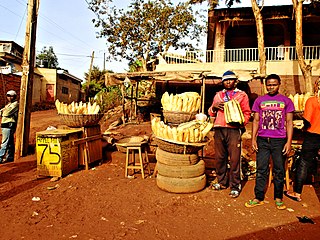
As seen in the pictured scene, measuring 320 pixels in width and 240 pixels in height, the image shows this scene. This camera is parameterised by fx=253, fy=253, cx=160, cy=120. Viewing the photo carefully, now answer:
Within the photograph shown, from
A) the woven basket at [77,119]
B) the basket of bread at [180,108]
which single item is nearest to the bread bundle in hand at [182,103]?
the basket of bread at [180,108]

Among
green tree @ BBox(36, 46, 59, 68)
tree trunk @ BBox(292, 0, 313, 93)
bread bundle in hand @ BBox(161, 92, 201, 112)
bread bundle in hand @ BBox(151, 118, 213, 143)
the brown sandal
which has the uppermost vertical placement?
green tree @ BBox(36, 46, 59, 68)

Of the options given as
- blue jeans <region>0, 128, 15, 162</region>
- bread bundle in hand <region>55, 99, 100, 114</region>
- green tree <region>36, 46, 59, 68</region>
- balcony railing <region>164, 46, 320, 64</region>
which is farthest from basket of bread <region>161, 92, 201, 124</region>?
green tree <region>36, 46, 59, 68</region>

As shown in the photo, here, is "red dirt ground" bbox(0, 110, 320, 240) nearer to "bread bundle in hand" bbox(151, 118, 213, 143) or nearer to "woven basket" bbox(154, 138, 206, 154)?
"woven basket" bbox(154, 138, 206, 154)

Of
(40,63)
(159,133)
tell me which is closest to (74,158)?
(159,133)

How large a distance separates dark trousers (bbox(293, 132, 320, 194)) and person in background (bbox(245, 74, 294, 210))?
0.44 metres

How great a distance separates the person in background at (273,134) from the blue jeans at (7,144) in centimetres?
563

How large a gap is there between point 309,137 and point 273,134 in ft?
2.15

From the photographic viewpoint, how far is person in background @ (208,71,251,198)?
394cm

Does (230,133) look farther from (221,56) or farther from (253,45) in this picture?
(253,45)

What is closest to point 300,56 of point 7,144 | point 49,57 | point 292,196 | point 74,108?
point 292,196

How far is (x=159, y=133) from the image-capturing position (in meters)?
4.38

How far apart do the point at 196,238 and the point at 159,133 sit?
1957mm

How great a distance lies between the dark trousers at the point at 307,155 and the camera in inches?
144

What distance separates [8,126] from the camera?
20.4 ft
